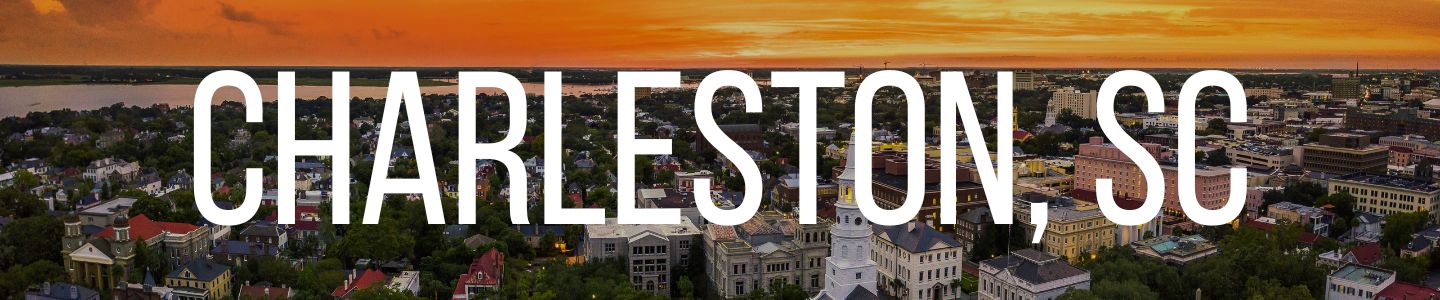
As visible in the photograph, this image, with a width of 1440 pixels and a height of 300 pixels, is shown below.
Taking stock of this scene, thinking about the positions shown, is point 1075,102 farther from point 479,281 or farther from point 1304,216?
point 479,281

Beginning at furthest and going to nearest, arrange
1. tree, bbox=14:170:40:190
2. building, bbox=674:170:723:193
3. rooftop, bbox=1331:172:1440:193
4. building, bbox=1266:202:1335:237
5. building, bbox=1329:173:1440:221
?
building, bbox=674:170:723:193 < tree, bbox=14:170:40:190 < rooftop, bbox=1331:172:1440:193 < building, bbox=1329:173:1440:221 < building, bbox=1266:202:1335:237

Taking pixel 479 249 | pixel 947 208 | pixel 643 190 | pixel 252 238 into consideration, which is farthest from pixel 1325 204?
pixel 252 238

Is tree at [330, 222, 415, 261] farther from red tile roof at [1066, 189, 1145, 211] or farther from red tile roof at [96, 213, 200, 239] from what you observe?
red tile roof at [1066, 189, 1145, 211]

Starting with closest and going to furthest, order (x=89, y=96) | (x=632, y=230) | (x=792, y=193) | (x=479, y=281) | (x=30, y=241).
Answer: (x=479, y=281)
(x=632, y=230)
(x=30, y=241)
(x=792, y=193)
(x=89, y=96)

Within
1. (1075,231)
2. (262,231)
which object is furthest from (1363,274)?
(262,231)

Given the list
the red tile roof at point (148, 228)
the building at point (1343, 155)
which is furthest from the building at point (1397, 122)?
the red tile roof at point (148, 228)

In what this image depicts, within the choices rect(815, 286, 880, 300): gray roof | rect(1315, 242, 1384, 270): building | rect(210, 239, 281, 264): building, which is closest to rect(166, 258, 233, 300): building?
rect(210, 239, 281, 264): building

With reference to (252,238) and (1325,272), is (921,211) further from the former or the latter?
(252,238)
